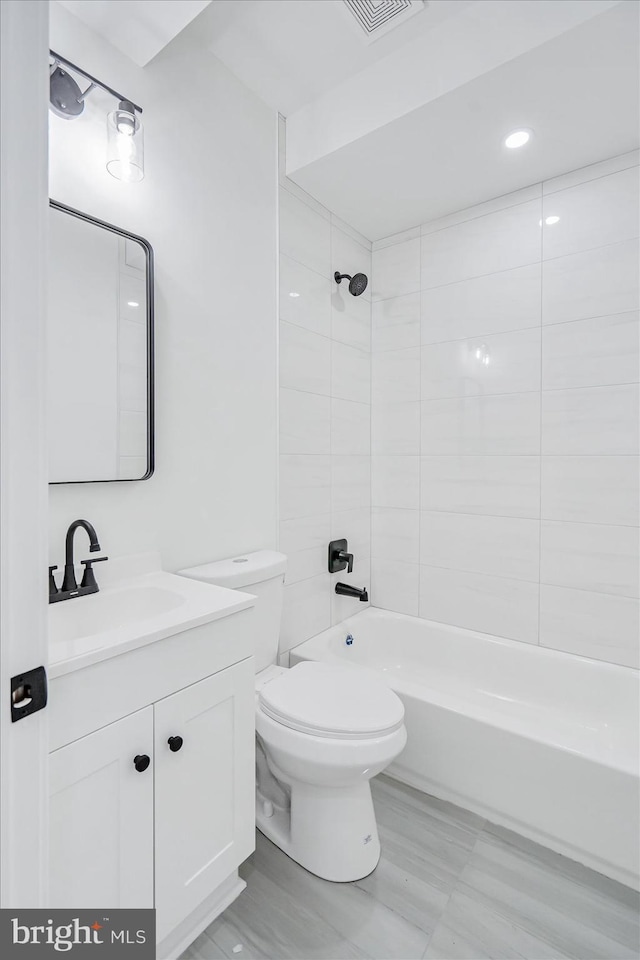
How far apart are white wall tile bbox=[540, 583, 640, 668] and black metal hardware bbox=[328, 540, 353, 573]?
0.87 metres

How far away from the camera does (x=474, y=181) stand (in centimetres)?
204

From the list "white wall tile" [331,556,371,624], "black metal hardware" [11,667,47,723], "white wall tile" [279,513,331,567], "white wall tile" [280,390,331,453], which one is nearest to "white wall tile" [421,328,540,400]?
"white wall tile" [280,390,331,453]

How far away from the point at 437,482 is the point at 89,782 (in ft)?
6.19

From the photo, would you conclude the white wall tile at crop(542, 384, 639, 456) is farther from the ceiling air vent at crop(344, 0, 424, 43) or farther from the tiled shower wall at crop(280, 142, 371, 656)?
the ceiling air vent at crop(344, 0, 424, 43)

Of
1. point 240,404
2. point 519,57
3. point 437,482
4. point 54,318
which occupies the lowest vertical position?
point 437,482

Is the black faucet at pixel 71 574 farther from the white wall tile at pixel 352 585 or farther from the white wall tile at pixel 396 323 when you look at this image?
the white wall tile at pixel 396 323

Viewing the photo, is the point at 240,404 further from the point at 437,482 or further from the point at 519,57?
the point at 519,57

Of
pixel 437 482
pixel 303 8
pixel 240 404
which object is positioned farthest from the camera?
pixel 437 482

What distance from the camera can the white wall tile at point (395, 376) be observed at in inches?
96.3

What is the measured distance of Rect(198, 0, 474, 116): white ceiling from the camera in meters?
1.50

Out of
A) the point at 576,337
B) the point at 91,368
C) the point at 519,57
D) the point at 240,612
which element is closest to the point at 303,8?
the point at 519,57

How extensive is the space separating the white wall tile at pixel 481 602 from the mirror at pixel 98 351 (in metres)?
1.56

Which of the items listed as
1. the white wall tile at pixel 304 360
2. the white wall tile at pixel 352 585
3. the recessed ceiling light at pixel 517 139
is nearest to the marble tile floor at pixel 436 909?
the white wall tile at pixel 352 585

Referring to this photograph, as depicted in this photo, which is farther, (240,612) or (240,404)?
(240,404)
